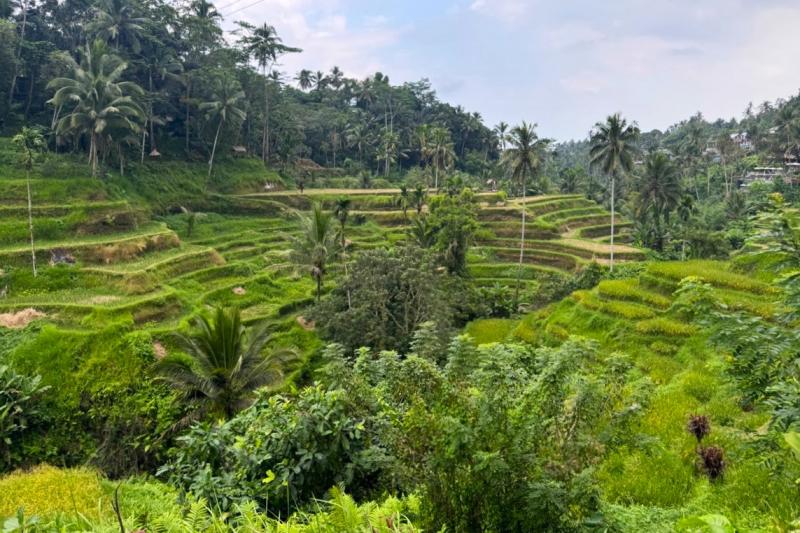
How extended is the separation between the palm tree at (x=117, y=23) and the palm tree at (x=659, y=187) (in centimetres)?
3686

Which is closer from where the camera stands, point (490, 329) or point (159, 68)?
point (490, 329)

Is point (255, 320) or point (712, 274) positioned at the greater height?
point (712, 274)

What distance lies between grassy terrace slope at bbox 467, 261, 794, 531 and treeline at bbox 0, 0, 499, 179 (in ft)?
79.4

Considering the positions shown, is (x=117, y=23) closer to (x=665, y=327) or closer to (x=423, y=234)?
(x=423, y=234)

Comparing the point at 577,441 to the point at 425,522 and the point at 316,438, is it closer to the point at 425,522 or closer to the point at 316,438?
the point at 425,522

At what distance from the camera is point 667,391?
36.8 ft

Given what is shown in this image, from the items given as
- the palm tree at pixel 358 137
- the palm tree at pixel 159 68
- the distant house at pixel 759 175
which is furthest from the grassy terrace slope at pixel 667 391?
the distant house at pixel 759 175

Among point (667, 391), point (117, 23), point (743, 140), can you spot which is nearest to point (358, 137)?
point (117, 23)

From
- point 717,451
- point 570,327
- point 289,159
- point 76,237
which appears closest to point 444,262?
point 570,327

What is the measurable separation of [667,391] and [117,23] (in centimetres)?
3983

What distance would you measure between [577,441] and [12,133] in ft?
128

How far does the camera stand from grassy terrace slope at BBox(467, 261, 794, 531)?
213 inches

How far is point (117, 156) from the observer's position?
106ft

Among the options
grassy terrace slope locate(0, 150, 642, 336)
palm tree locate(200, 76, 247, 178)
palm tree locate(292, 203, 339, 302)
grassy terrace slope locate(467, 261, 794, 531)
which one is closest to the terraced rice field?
grassy terrace slope locate(0, 150, 642, 336)
